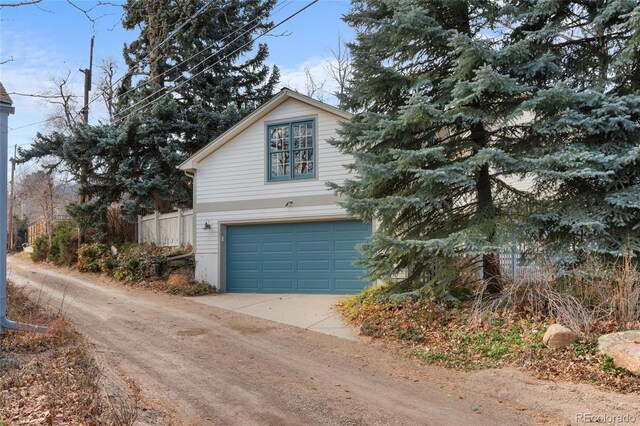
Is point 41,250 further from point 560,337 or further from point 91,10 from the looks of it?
point 560,337

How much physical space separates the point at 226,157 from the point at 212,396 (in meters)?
9.81

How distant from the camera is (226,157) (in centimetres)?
1389

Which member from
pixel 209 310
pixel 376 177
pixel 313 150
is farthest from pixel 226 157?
pixel 376 177

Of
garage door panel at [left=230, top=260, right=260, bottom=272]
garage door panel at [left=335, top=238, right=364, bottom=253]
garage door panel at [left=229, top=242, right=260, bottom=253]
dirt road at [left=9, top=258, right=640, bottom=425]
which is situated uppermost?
garage door panel at [left=335, top=238, right=364, bottom=253]

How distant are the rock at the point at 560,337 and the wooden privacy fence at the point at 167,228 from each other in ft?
39.0

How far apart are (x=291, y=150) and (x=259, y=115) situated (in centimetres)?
151

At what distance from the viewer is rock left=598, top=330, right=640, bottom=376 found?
16.5ft

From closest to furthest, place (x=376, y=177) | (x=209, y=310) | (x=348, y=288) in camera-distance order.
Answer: (x=376, y=177) → (x=209, y=310) → (x=348, y=288)

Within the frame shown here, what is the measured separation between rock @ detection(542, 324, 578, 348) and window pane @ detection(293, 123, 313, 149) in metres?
8.43

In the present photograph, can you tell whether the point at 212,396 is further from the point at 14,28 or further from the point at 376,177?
the point at 14,28

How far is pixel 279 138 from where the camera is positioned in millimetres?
13273

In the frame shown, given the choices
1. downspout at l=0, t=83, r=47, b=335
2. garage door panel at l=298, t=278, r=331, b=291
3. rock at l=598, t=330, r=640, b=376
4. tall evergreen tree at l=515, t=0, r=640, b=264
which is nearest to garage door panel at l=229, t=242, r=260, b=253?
garage door panel at l=298, t=278, r=331, b=291

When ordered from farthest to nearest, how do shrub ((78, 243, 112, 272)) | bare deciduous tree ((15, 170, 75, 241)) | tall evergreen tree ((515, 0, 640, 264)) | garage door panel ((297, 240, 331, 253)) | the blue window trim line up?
bare deciduous tree ((15, 170, 75, 241))
shrub ((78, 243, 112, 272))
the blue window trim
garage door panel ((297, 240, 331, 253))
tall evergreen tree ((515, 0, 640, 264))

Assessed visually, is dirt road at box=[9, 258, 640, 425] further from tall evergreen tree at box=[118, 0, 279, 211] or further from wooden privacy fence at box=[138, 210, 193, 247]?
tall evergreen tree at box=[118, 0, 279, 211]
